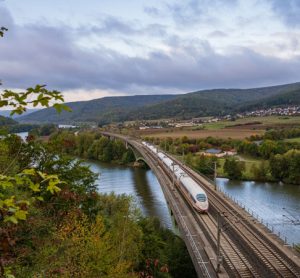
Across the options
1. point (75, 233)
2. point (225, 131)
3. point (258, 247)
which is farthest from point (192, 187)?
point (225, 131)

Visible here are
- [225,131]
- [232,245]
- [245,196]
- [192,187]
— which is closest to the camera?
[232,245]

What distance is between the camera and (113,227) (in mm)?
24734

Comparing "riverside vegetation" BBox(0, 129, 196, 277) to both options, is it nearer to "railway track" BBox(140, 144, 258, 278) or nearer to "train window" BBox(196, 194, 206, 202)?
"railway track" BBox(140, 144, 258, 278)

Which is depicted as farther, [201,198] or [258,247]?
[201,198]

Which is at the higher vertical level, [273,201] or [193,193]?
[193,193]

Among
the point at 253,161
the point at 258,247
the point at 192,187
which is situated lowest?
the point at 253,161

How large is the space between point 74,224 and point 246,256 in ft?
37.5

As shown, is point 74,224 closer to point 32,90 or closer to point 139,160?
A: point 32,90

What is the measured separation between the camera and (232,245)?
2523 centimetres

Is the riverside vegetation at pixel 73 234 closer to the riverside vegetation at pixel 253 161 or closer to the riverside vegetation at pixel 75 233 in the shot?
the riverside vegetation at pixel 75 233

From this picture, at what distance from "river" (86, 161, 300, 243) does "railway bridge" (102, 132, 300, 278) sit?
667 cm

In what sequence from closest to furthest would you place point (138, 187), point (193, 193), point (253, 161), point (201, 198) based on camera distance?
point (201, 198) → point (193, 193) → point (138, 187) → point (253, 161)

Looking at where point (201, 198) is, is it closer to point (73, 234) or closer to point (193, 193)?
point (193, 193)

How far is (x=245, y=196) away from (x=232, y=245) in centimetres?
3011
